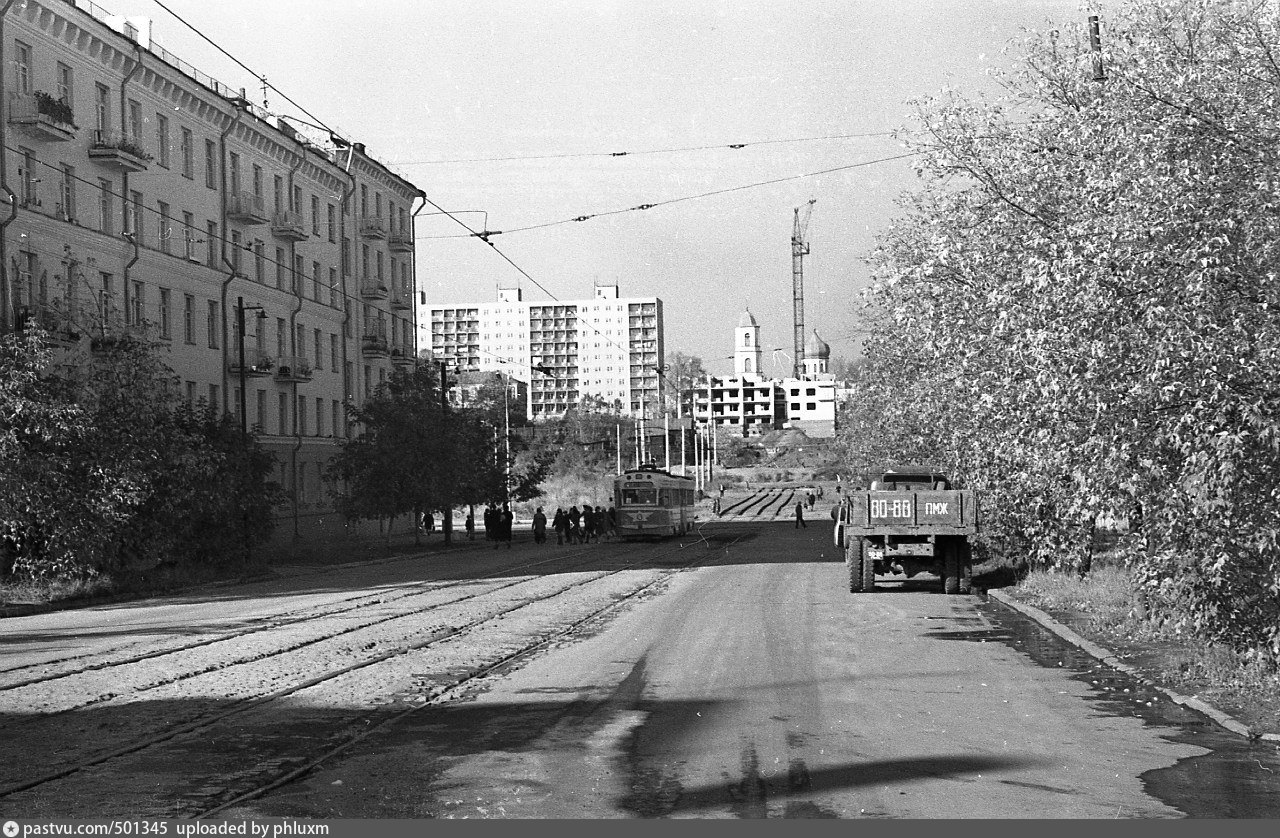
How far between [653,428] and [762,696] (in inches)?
5883

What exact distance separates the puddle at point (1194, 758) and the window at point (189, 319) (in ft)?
130

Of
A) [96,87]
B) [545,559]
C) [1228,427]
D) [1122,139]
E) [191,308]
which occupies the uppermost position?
[96,87]

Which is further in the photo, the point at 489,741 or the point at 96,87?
the point at 96,87

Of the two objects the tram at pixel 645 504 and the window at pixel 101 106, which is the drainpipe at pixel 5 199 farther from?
the tram at pixel 645 504

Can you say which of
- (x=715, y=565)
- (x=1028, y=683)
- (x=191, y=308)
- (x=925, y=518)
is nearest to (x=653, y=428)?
(x=191, y=308)

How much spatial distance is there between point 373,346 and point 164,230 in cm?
2042

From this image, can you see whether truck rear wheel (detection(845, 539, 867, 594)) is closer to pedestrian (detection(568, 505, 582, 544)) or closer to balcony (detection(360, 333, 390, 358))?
pedestrian (detection(568, 505, 582, 544))

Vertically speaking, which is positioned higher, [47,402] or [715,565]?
[47,402]

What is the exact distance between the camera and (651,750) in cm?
1035

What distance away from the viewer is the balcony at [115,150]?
42844 millimetres

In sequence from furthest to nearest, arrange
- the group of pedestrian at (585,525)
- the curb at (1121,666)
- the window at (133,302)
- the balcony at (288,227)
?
the group of pedestrian at (585,525) < the balcony at (288,227) < the window at (133,302) < the curb at (1121,666)

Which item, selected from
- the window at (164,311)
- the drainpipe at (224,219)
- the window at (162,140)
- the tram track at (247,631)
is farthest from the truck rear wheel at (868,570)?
the drainpipe at (224,219)

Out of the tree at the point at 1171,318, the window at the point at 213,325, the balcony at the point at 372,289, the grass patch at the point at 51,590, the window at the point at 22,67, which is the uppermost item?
the window at the point at 22,67

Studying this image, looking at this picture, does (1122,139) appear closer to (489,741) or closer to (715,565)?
(489,741)
